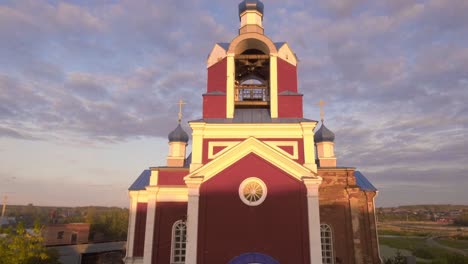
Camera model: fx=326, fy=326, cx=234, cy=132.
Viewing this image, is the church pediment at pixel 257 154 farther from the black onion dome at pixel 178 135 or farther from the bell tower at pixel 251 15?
the black onion dome at pixel 178 135

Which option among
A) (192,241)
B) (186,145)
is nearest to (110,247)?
(186,145)

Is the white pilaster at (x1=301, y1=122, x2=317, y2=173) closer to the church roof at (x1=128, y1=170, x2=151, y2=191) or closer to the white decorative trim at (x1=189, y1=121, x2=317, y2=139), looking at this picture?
the white decorative trim at (x1=189, y1=121, x2=317, y2=139)

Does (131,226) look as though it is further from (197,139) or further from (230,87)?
(230,87)

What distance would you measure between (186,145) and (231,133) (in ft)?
18.2

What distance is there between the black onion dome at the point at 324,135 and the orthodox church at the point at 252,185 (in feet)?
0.17

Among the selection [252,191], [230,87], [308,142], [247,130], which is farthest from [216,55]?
[252,191]

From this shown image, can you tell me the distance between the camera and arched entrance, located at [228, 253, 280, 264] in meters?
10.1

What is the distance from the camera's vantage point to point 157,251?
12625 mm

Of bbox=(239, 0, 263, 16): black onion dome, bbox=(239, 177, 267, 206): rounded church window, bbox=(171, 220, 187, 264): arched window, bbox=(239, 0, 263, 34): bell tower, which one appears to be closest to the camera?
bbox=(239, 177, 267, 206): rounded church window

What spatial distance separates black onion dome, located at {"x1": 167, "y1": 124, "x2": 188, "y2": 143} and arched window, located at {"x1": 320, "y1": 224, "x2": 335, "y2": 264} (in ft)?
26.6

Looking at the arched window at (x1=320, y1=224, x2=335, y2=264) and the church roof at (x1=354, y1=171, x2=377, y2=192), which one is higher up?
the church roof at (x1=354, y1=171, x2=377, y2=192)

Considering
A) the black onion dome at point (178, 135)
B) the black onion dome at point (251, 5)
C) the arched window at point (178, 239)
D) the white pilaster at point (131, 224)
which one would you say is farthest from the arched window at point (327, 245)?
the black onion dome at point (251, 5)

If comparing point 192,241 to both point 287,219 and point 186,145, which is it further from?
point 186,145

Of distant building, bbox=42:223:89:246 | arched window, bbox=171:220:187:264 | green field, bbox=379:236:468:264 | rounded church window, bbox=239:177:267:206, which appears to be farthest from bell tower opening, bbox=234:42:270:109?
distant building, bbox=42:223:89:246
